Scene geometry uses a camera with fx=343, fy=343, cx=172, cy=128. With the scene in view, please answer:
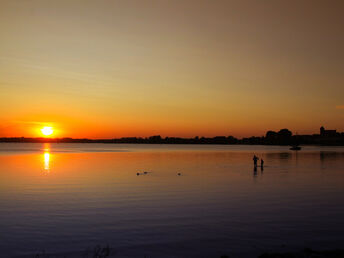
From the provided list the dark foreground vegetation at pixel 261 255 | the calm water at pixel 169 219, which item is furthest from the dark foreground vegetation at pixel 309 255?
the calm water at pixel 169 219

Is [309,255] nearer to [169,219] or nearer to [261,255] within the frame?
[261,255]

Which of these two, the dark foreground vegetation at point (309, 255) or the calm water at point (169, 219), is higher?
the dark foreground vegetation at point (309, 255)

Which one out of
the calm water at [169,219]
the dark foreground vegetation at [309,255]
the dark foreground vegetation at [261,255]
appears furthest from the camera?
the calm water at [169,219]

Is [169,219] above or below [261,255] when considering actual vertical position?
below

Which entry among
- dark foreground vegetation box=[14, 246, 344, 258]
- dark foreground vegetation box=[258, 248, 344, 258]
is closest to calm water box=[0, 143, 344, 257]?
dark foreground vegetation box=[14, 246, 344, 258]

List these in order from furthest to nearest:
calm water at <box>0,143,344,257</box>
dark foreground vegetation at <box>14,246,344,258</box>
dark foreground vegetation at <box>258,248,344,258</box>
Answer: calm water at <box>0,143,344,257</box> → dark foreground vegetation at <box>14,246,344,258</box> → dark foreground vegetation at <box>258,248,344,258</box>

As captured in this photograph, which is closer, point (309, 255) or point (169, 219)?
point (309, 255)

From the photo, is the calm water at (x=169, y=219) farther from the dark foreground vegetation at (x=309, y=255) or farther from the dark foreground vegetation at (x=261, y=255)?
the dark foreground vegetation at (x=309, y=255)

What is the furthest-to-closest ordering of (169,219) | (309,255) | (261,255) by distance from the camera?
(169,219)
(261,255)
(309,255)

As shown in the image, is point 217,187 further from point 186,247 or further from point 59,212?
point 186,247

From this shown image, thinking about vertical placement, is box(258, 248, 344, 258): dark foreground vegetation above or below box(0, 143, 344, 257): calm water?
above

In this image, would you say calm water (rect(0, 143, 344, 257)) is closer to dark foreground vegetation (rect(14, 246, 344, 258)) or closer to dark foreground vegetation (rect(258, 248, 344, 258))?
dark foreground vegetation (rect(14, 246, 344, 258))

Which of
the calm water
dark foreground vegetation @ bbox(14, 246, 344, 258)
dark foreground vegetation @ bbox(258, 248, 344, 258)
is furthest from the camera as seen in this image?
the calm water

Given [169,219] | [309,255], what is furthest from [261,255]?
[169,219]
